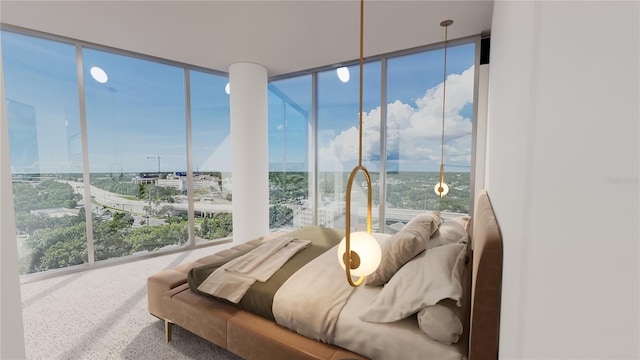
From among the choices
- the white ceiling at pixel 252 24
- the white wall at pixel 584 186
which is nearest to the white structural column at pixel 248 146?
the white ceiling at pixel 252 24

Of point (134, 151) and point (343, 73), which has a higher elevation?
point (343, 73)

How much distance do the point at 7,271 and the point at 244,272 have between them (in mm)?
1339

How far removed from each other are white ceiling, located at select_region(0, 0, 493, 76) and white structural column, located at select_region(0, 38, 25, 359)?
92.7 inches

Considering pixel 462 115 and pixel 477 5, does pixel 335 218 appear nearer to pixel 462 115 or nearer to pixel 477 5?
pixel 462 115

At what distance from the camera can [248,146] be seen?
3.92 m

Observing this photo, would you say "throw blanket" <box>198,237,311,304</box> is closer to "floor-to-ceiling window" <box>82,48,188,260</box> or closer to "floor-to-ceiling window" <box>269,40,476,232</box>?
"floor-to-ceiling window" <box>269,40,476,232</box>

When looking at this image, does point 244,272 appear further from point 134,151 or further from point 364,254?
point 134,151

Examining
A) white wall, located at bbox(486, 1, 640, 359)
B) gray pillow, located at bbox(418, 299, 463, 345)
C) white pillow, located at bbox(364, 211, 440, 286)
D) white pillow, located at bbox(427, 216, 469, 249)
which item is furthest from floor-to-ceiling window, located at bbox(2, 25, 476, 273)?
white wall, located at bbox(486, 1, 640, 359)

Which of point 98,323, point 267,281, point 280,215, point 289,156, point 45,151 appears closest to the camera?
point 267,281

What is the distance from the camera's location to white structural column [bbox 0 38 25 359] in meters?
0.71

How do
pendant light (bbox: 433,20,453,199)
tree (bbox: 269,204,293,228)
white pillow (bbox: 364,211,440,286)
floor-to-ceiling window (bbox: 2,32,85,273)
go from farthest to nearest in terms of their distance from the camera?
1. tree (bbox: 269,204,293,228)
2. floor-to-ceiling window (bbox: 2,32,85,273)
3. pendant light (bbox: 433,20,453,199)
4. white pillow (bbox: 364,211,440,286)

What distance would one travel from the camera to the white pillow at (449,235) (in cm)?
220

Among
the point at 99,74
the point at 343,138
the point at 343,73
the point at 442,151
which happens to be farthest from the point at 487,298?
the point at 99,74

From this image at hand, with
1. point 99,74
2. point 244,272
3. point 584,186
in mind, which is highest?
point 99,74
